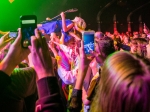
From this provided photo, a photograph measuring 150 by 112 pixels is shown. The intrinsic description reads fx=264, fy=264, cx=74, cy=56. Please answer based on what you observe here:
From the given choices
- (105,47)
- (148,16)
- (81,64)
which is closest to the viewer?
(81,64)

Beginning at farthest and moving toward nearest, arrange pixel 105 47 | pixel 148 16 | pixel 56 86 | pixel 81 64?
pixel 148 16 < pixel 105 47 < pixel 81 64 < pixel 56 86

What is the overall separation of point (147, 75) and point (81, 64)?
711mm

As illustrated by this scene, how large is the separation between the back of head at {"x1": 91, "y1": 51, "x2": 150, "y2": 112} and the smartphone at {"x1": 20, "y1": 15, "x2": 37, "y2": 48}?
0.52 metres

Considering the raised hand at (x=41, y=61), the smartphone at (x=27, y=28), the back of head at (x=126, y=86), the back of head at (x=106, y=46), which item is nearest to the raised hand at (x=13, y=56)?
the smartphone at (x=27, y=28)

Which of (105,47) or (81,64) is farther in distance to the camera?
(105,47)

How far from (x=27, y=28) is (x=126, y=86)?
638 millimetres

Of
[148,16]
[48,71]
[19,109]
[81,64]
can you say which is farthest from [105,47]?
[148,16]

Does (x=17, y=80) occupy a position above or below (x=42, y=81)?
below

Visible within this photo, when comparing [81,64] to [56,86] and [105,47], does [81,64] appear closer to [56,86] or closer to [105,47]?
[56,86]

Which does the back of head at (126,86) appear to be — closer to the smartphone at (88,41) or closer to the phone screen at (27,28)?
the phone screen at (27,28)

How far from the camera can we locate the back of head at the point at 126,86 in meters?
0.73

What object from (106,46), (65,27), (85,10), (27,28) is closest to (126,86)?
(27,28)

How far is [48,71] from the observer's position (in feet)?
2.77

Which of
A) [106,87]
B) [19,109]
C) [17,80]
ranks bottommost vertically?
[19,109]
